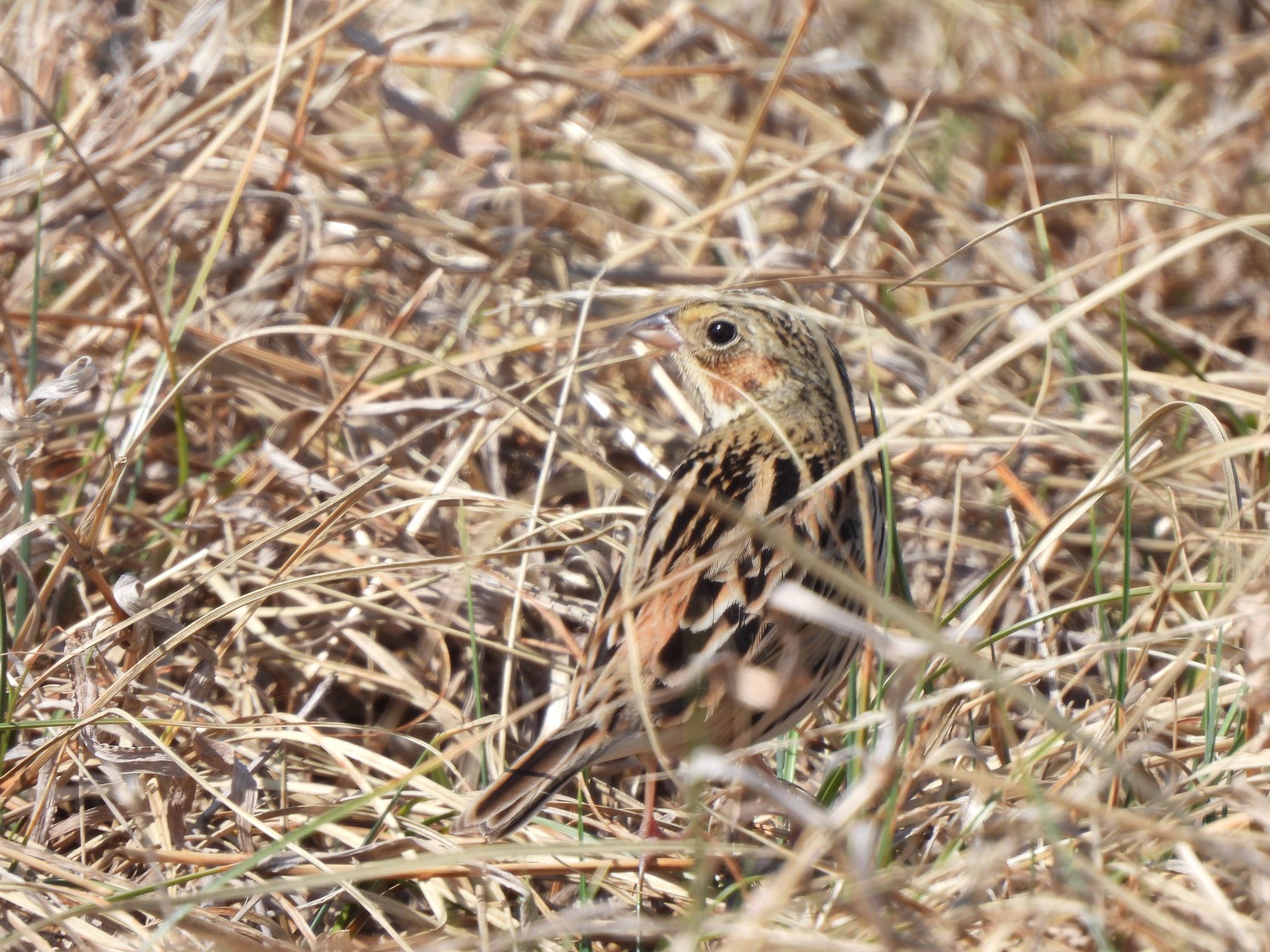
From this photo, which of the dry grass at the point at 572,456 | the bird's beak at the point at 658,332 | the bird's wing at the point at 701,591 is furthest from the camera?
the bird's beak at the point at 658,332

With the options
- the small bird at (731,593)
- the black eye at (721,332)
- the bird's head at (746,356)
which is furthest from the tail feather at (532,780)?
the black eye at (721,332)

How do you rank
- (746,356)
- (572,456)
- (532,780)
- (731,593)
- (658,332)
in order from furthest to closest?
(572,456), (658,332), (746,356), (731,593), (532,780)

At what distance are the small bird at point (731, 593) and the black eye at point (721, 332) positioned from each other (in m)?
0.04

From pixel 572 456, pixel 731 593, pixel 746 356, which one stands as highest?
pixel 746 356

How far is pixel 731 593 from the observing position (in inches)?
101

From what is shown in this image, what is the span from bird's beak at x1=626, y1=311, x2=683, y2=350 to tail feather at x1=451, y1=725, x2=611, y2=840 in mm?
1205

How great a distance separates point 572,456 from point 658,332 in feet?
1.35

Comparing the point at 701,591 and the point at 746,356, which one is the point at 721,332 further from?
the point at 701,591

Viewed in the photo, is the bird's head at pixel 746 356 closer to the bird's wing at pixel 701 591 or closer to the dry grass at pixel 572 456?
the dry grass at pixel 572 456

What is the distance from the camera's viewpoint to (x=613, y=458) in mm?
3818

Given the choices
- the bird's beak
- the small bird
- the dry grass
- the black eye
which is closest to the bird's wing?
the small bird

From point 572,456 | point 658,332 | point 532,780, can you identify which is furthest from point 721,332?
point 532,780

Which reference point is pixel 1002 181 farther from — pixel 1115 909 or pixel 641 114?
pixel 1115 909

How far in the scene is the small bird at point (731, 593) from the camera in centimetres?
237
